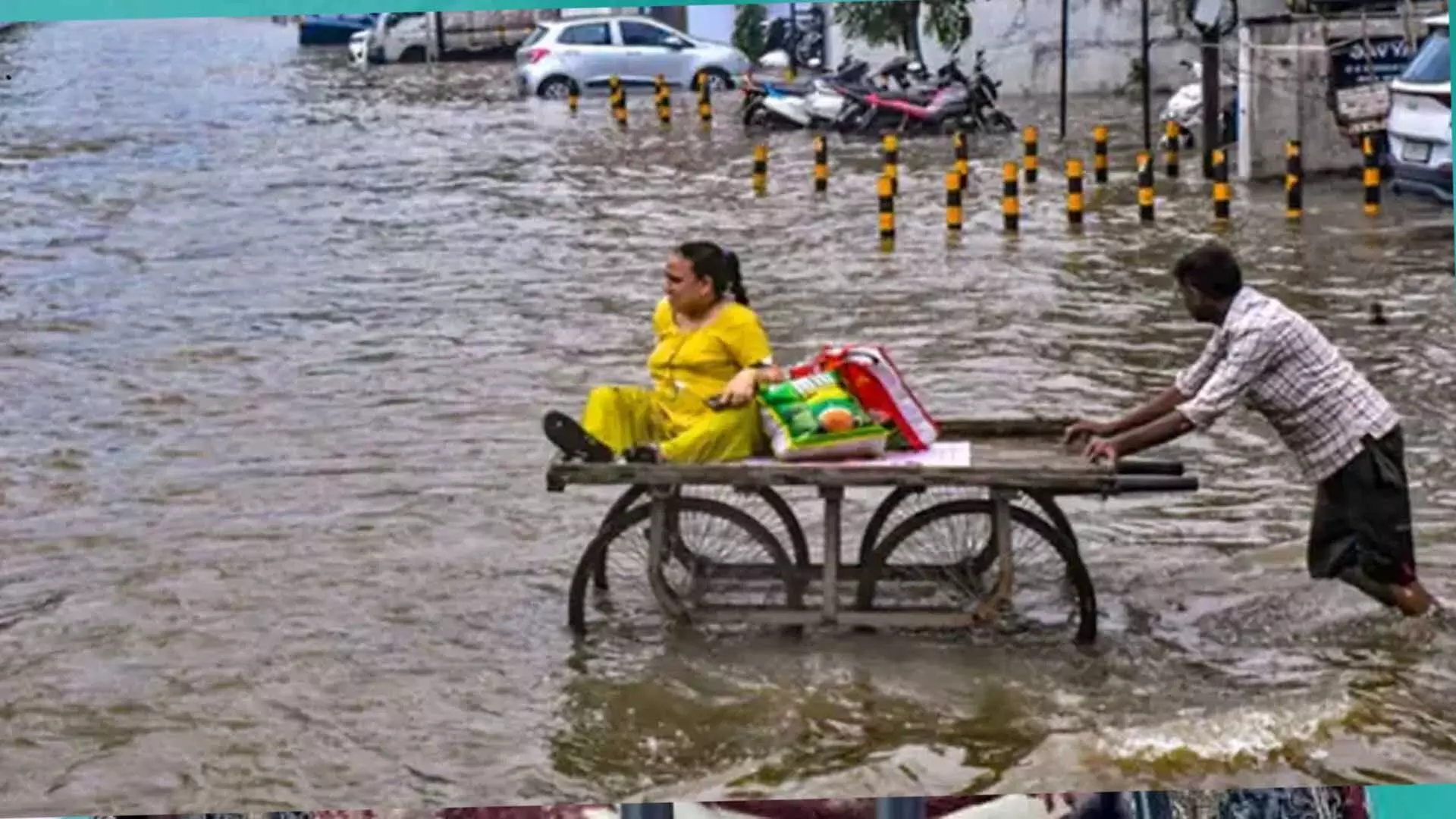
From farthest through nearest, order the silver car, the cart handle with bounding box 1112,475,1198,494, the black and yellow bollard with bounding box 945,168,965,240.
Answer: the black and yellow bollard with bounding box 945,168,965,240, the silver car, the cart handle with bounding box 1112,475,1198,494

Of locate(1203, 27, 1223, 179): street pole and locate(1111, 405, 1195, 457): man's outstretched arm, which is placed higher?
locate(1203, 27, 1223, 179): street pole

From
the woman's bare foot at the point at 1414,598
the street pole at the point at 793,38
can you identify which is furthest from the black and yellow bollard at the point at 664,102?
the woman's bare foot at the point at 1414,598

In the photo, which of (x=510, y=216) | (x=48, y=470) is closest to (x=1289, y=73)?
(x=510, y=216)

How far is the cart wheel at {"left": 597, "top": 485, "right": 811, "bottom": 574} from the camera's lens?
3799 millimetres

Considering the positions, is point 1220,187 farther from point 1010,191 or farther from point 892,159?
point 892,159

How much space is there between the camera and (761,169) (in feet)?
13.3

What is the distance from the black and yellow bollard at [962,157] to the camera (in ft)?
13.3

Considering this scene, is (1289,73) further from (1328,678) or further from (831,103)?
(1328,678)

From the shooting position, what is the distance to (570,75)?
4.07 meters

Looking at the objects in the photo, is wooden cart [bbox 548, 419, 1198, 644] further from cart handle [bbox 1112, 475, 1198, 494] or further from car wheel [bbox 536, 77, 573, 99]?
car wheel [bbox 536, 77, 573, 99]

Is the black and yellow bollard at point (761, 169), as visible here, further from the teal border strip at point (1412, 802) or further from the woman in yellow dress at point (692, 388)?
the teal border strip at point (1412, 802)

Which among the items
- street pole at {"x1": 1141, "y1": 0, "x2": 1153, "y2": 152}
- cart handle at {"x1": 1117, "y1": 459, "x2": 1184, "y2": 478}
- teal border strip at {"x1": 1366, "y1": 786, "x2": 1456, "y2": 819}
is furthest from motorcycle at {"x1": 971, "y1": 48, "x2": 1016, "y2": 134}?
teal border strip at {"x1": 1366, "y1": 786, "x2": 1456, "y2": 819}

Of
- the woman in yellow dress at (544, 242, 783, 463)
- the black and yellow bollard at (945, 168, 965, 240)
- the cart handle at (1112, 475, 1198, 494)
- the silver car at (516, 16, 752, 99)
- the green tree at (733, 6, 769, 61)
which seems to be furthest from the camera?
the black and yellow bollard at (945, 168, 965, 240)

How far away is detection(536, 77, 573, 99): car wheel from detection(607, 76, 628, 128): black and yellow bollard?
0.07m
